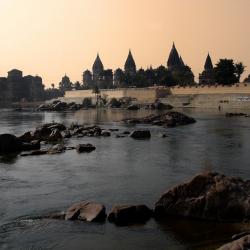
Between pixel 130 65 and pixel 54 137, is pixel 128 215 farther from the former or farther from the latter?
pixel 130 65

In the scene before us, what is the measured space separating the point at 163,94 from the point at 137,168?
316 feet

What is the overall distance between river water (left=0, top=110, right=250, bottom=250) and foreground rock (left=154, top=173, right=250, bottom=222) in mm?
499

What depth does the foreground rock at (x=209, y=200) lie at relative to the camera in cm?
1473

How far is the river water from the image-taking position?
13.6 meters

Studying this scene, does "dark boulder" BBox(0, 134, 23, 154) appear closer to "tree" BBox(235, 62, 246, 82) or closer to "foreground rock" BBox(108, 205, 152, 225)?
"foreground rock" BBox(108, 205, 152, 225)

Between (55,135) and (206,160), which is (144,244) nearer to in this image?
(206,160)

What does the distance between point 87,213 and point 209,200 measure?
12.3 ft

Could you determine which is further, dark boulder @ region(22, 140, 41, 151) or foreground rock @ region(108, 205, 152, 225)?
dark boulder @ region(22, 140, 41, 151)

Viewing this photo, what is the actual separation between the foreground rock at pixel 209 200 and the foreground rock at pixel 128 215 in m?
0.49

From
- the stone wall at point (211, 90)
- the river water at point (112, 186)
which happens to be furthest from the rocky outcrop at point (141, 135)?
the stone wall at point (211, 90)

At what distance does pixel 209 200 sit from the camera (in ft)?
48.9

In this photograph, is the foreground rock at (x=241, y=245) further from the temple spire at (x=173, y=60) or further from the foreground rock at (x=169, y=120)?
the temple spire at (x=173, y=60)

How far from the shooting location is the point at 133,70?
183375mm

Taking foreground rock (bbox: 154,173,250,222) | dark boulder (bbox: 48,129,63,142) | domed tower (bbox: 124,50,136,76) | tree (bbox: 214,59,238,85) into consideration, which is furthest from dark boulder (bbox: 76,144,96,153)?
domed tower (bbox: 124,50,136,76)
